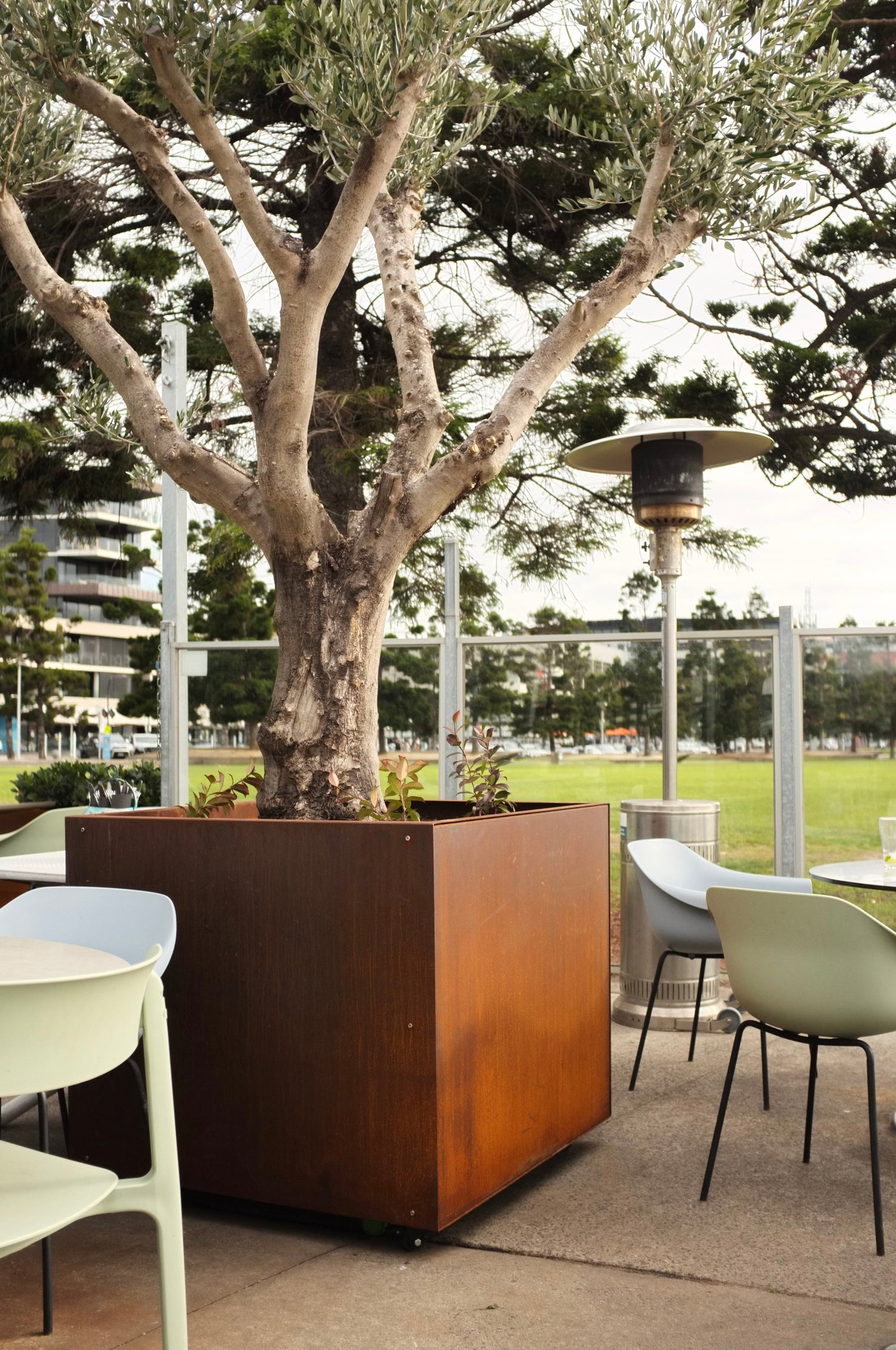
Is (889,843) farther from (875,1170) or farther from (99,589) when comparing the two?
(99,589)

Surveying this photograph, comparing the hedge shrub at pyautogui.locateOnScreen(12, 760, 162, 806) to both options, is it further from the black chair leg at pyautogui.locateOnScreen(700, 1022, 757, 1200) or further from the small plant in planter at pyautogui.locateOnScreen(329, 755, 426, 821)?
the black chair leg at pyautogui.locateOnScreen(700, 1022, 757, 1200)

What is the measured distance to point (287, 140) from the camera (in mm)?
7684

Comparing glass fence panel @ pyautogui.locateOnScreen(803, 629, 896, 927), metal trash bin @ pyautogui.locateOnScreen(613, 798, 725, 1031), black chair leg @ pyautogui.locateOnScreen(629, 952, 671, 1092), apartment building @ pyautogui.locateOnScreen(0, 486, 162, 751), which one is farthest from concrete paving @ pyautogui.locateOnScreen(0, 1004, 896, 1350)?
apartment building @ pyautogui.locateOnScreen(0, 486, 162, 751)

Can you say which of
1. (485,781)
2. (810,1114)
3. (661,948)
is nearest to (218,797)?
(485,781)

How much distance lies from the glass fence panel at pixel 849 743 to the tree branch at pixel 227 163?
3316 mm

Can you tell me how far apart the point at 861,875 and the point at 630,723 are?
2710 mm

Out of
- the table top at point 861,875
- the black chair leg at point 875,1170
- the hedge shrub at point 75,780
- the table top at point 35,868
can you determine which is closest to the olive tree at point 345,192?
the table top at point 35,868

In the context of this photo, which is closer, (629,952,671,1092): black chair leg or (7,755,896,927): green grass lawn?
(629,952,671,1092): black chair leg

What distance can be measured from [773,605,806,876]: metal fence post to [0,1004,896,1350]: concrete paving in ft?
7.00

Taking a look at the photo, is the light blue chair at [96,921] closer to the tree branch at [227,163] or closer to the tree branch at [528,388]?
the tree branch at [528,388]

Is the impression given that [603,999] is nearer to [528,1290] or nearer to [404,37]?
[528,1290]

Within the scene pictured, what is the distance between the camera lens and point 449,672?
6.42 m

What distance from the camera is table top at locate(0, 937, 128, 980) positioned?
208cm

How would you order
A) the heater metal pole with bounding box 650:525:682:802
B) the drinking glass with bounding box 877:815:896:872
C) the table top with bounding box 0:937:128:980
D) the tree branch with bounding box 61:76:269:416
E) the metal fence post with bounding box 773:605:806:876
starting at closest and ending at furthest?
the table top with bounding box 0:937:128:980 → the tree branch with bounding box 61:76:269:416 → the drinking glass with bounding box 877:815:896:872 → the heater metal pole with bounding box 650:525:682:802 → the metal fence post with bounding box 773:605:806:876
